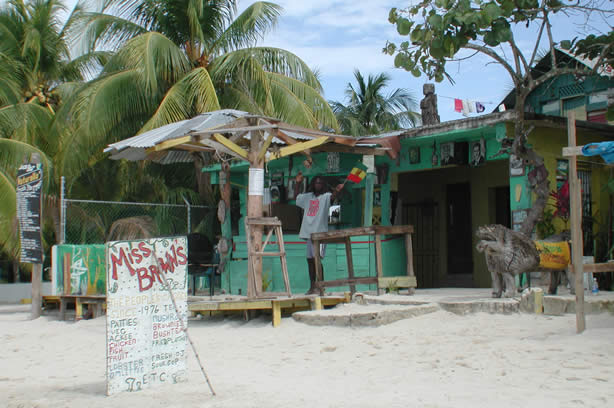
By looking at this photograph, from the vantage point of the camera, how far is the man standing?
10414 millimetres

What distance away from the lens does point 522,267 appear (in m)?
8.02

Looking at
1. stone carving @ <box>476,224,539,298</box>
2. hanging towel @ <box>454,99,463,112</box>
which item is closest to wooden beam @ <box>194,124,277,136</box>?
stone carving @ <box>476,224,539,298</box>

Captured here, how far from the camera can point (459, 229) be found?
47.0 feet

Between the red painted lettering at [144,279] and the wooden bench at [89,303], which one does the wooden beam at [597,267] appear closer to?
the red painted lettering at [144,279]

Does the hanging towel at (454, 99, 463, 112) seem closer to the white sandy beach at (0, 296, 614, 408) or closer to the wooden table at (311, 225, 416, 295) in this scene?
the wooden table at (311, 225, 416, 295)

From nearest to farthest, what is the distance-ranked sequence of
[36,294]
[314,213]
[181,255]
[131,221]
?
[181,255]
[314,213]
[36,294]
[131,221]

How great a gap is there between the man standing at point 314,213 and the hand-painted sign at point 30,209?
465cm

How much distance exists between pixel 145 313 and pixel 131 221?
7.49m

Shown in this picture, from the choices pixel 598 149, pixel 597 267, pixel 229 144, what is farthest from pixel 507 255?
pixel 229 144

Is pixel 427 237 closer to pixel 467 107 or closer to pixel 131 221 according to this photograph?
pixel 131 221

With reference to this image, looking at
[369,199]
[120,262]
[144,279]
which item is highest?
[369,199]

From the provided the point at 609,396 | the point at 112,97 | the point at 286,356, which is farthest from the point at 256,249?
the point at 112,97

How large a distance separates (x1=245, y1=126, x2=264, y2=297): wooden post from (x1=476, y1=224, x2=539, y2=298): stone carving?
302cm

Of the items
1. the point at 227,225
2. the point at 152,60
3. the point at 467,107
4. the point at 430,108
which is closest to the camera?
the point at 227,225
